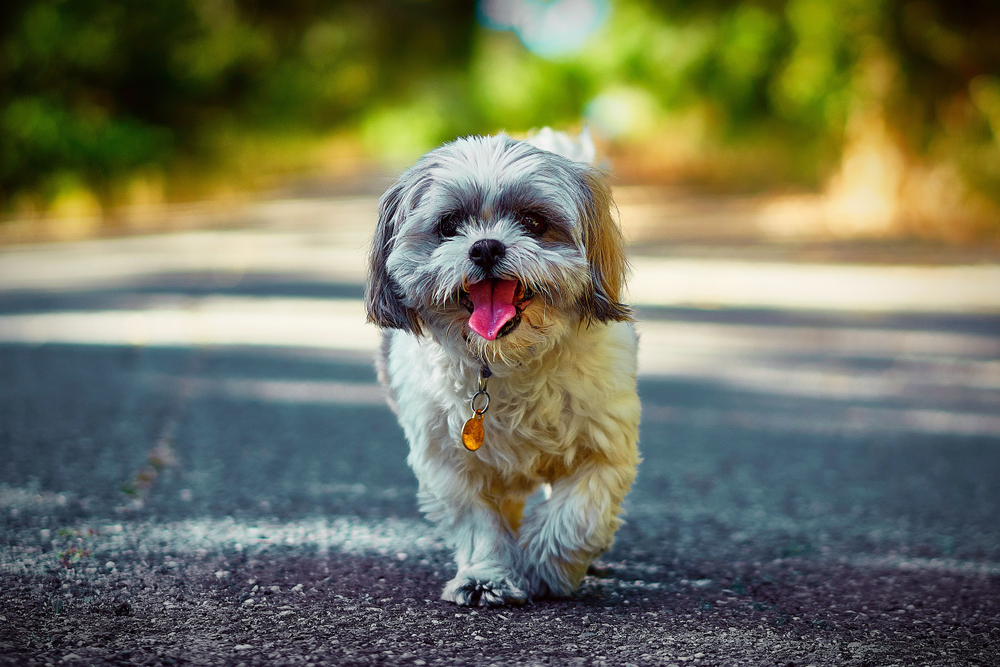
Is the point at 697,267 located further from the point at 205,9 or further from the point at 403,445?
the point at 205,9

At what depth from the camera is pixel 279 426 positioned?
21.0ft

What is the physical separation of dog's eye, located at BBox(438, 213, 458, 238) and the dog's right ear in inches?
7.4

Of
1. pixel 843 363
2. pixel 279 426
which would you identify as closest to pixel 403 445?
pixel 279 426

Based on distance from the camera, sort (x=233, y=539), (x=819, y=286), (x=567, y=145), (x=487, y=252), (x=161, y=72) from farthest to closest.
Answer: (x=161, y=72) → (x=819, y=286) → (x=567, y=145) → (x=233, y=539) → (x=487, y=252)

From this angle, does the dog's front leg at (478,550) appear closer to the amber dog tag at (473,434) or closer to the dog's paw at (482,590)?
the dog's paw at (482,590)

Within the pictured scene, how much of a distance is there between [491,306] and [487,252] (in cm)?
19

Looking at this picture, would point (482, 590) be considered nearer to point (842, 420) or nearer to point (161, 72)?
point (842, 420)

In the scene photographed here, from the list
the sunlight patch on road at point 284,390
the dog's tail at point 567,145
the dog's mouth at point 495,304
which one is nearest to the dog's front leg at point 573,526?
the dog's mouth at point 495,304

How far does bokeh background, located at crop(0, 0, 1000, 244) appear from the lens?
17875 mm

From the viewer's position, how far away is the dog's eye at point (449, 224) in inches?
144

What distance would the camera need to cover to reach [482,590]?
11.8ft

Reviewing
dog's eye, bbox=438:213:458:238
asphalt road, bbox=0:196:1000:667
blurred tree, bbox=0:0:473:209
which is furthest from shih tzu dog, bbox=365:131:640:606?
blurred tree, bbox=0:0:473:209

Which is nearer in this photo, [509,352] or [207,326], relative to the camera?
[509,352]

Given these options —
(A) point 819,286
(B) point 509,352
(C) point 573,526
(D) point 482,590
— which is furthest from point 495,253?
(A) point 819,286
